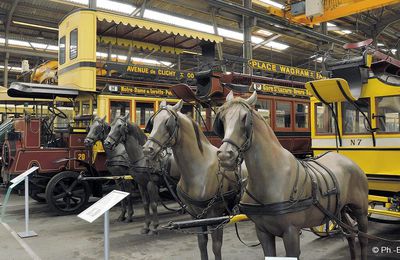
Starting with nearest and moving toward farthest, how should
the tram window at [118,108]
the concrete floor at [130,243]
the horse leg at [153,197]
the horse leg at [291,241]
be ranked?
the horse leg at [291,241] → the concrete floor at [130,243] → the horse leg at [153,197] → the tram window at [118,108]

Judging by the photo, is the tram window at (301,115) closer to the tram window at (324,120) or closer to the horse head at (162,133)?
the tram window at (324,120)

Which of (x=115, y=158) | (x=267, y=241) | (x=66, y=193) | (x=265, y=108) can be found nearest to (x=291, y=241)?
(x=267, y=241)

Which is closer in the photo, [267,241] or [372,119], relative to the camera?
[267,241]

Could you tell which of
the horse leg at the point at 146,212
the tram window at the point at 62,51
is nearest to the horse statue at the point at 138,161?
the horse leg at the point at 146,212

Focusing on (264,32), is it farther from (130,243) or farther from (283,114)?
(130,243)

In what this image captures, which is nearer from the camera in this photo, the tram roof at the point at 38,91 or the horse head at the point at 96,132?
the horse head at the point at 96,132

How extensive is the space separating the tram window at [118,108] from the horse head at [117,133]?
6.29 feet

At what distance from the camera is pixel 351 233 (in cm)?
312

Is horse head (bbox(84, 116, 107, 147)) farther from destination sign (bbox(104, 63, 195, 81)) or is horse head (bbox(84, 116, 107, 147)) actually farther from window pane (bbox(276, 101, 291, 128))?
window pane (bbox(276, 101, 291, 128))

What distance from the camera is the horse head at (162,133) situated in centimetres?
340

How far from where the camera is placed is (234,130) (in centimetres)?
225

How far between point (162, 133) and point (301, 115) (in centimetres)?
655

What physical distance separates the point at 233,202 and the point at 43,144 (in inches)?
205

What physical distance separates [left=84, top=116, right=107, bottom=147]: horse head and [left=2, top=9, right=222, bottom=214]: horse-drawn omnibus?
0.34 m
